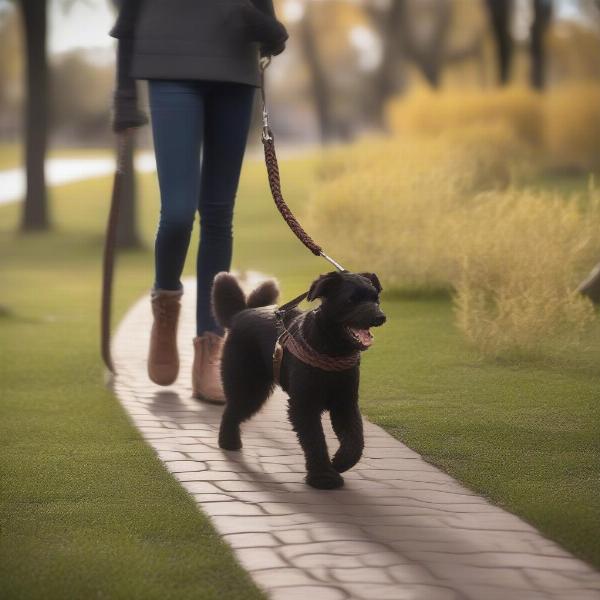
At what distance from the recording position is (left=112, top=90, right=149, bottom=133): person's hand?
19.5 feet

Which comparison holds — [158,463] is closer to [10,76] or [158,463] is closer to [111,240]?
[111,240]

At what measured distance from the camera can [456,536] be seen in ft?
13.1

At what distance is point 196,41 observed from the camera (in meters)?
5.54

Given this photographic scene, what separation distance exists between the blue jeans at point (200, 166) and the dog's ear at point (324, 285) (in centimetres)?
149

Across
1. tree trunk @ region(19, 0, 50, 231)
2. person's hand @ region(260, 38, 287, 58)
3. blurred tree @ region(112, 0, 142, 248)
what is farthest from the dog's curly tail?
tree trunk @ region(19, 0, 50, 231)

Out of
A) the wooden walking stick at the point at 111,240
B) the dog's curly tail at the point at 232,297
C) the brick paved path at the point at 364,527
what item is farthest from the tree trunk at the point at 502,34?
the dog's curly tail at the point at 232,297

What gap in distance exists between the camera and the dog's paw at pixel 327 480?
14.9 ft

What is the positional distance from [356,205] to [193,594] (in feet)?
25.2

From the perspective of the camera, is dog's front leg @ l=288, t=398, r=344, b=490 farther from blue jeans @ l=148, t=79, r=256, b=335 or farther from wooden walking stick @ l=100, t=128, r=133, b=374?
wooden walking stick @ l=100, t=128, r=133, b=374

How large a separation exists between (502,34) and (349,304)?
27.1 m

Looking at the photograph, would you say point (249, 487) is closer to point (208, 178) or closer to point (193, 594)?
point (193, 594)

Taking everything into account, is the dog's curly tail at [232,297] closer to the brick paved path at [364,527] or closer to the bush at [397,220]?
the brick paved path at [364,527]

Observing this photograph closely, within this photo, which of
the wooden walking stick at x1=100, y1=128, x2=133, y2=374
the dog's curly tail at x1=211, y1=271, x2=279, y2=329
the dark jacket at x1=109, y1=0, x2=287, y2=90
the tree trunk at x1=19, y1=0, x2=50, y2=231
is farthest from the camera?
the tree trunk at x1=19, y1=0, x2=50, y2=231

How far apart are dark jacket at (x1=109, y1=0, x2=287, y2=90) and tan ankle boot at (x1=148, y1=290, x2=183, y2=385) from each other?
3.55 feet
